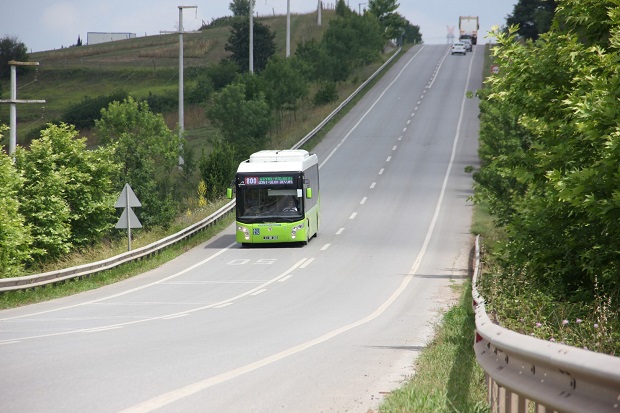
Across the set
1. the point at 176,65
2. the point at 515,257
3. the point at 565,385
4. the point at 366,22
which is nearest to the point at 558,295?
the point at 515,257

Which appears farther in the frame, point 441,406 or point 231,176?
point 231,176

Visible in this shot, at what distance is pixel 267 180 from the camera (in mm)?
34781

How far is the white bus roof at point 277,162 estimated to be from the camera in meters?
35.0

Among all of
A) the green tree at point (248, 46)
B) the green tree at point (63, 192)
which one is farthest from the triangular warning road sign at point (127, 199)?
the green tree at point (248, 46)

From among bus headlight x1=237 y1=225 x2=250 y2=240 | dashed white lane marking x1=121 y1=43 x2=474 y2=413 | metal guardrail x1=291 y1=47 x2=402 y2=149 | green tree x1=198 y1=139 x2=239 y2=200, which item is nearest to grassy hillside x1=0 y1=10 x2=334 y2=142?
metal guardrail x1=291 y1=47 x2=402 y2=149

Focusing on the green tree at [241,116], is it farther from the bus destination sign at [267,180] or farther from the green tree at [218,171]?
the bus destination sign at [267,180]

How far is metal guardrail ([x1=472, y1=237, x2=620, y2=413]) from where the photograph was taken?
4.54 meters

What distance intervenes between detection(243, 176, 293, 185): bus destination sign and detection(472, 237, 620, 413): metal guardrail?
90.1ft

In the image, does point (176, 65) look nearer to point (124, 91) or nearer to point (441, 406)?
point (124, 91)

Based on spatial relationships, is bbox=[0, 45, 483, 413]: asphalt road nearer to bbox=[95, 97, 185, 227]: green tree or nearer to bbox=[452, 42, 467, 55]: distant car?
bbox=[95, 97, 185, 227]: green tree

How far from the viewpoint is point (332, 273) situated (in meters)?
29.0

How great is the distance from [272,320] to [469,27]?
114 m

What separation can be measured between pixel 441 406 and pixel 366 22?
100844 millimetres

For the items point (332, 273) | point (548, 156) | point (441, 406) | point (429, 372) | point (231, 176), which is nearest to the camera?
point (441, 406)
